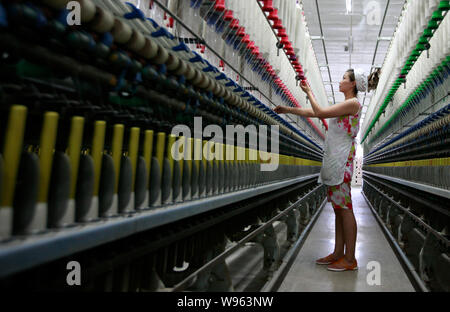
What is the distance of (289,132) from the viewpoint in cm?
407

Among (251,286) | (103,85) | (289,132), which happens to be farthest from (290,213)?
(103,85)

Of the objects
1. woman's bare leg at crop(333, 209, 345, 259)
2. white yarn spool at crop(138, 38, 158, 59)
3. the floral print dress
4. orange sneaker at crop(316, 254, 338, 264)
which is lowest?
orange sneaker at crop(316, 254, 338, 264)

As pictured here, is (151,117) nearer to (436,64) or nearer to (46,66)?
(46,66)

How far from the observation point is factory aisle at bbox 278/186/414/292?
257cm

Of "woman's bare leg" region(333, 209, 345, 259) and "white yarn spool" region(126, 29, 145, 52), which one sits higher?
"white yarn spool" region(126, 29, 145, 52)

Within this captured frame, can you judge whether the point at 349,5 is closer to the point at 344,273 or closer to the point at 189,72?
the point at 344,273

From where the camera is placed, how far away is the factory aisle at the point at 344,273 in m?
2.57

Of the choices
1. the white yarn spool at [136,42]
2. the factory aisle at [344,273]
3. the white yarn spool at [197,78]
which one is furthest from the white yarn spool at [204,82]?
the factory aisle at [344,273]

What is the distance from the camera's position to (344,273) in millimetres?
2824

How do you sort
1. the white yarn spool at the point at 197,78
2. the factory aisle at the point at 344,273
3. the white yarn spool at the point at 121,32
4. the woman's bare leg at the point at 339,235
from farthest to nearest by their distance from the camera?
the woman's bare leg at the point at 339,235 → the factory aisle at the point at 344,273 → the white yarn spool at the point at 197,78 → the white yarn spool at the point at 121,32

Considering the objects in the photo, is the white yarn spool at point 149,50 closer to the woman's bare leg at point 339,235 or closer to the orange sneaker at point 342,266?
the woman's bare leg at point 339,235

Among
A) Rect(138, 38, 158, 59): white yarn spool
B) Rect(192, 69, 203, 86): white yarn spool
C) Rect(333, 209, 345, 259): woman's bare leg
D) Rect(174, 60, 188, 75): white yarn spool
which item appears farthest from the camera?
Rect(333, 209, 345, 259): woman's bare leg

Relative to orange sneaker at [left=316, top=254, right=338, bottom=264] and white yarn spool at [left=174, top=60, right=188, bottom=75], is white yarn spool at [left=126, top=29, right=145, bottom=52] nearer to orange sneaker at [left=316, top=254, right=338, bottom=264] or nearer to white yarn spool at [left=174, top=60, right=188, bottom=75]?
white yarn spool at [left=174, top=60, right=188, bottom=75]

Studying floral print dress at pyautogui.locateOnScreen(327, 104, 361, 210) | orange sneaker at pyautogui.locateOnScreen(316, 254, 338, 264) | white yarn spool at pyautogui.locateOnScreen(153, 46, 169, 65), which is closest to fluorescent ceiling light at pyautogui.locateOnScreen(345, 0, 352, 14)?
floral print dress at pyautogui.locateOnScreen(327, 104, 361, 210)
